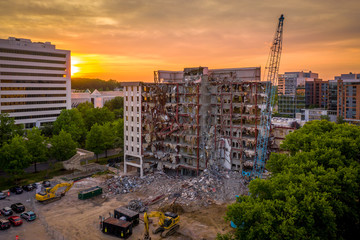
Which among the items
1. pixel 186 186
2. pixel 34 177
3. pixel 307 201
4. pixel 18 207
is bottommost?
pixel 18 207

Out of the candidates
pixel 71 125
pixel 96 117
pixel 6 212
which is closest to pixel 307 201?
pixel 6 212

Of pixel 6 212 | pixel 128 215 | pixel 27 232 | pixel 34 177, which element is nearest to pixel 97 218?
pixel 128 215

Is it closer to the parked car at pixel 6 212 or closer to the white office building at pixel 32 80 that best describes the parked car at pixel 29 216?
the parked car at pixel 6 212

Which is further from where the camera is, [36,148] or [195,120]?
[36,148]

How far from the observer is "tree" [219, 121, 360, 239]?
23181 mm

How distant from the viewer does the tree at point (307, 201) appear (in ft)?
76.1

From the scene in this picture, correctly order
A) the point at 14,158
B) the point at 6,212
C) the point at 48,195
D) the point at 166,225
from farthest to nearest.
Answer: the point at 14,158 < the point at 48,195 < the point at 6,212 < the point at 166,225

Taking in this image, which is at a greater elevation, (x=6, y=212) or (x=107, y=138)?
(x=107, y=138)

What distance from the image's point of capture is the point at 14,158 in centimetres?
5447

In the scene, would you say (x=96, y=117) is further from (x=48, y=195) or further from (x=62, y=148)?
(x=48, y=195)

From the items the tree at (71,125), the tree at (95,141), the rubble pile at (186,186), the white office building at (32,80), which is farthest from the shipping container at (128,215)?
the white office building at (32,80)

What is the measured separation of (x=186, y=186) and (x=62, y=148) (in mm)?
32417

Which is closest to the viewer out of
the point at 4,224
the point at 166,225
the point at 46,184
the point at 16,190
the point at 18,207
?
the point at 166,225

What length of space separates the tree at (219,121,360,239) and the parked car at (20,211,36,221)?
102 feet
